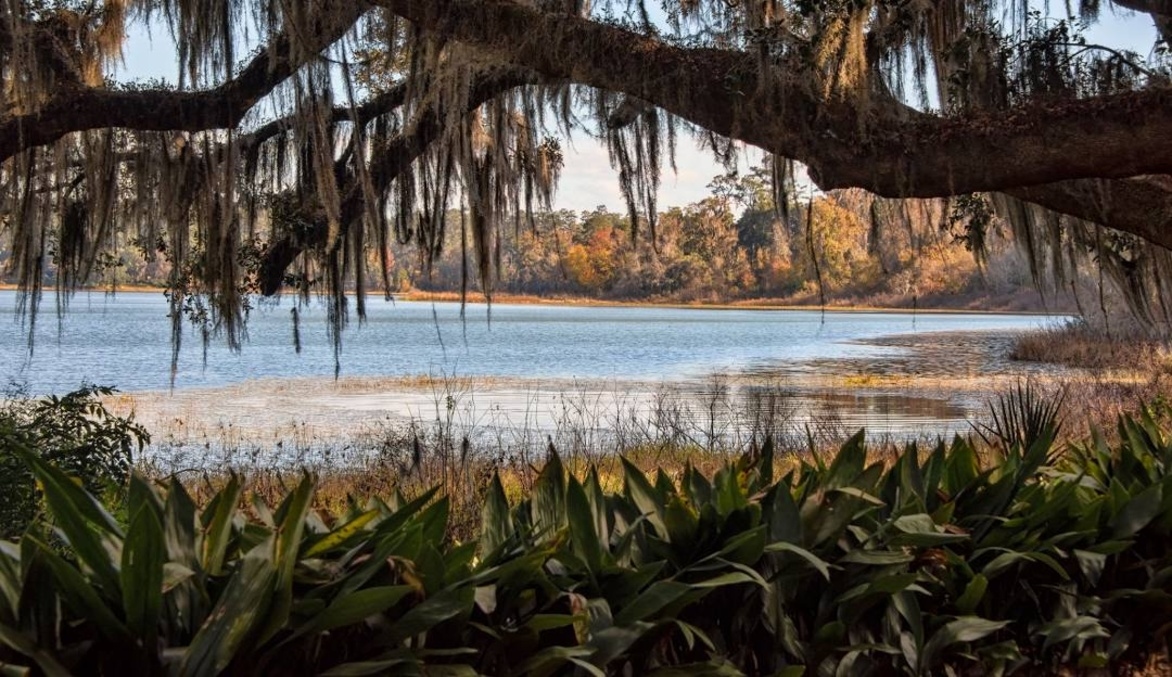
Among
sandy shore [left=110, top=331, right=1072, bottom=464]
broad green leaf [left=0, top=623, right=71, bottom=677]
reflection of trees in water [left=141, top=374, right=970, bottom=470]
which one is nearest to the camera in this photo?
broad green leaf [left=0, top=623, right=71, bottom=677]

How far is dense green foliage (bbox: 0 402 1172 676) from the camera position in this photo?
1.99 m

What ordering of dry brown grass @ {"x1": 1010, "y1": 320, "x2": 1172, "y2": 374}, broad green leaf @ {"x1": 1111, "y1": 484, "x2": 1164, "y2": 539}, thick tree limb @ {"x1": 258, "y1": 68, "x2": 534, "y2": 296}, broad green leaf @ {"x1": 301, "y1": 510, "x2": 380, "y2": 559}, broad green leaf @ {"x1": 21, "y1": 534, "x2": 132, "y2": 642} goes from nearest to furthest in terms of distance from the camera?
broad green leaf @ {"x1": 21, "y1": 534, "x2": 132, "y2": 642} → broad green leaf @ {"x1": 301, "y1": 510, "x2": 380, "y2": 559} → broad green leaf @ {"x1": 1111, "y1": 484, "x2": 1164, "y2": 539} → thick tree limb @ {"x1": 258, "y1": 68, "x2": 534, "y2": 296} → dry brown grass @ {"x1": 1010, "y1": 320, "x2": 1172, "y2": 374}

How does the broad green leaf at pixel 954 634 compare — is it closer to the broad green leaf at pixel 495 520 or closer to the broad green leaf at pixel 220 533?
the broad green leaf at pixel 495 520

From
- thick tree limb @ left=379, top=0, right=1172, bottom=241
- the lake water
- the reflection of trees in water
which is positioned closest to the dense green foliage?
thick tree limb @ left=379, top=0, right=1172, bottom=241

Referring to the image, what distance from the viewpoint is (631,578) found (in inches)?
96.0

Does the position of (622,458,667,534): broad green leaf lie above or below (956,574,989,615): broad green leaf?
above

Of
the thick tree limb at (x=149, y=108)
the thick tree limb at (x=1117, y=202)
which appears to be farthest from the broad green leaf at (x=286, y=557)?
the thick tree limb at (x=149, y=108)

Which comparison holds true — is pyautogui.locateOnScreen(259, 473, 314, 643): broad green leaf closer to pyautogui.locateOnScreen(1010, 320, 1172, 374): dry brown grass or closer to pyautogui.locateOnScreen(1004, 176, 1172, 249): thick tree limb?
pyautogui.locateOnScreen(1004, 176, 1172, 249): thick tree limb

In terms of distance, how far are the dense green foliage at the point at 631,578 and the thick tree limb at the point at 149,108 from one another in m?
4.23

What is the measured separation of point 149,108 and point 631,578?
5091 mm

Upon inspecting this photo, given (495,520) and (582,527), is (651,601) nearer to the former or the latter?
(582,527)

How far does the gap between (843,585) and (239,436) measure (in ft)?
37.8

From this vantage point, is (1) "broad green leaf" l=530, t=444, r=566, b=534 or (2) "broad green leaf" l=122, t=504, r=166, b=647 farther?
(1) "broad green leaf" l=530, t=444, r=566, b=534

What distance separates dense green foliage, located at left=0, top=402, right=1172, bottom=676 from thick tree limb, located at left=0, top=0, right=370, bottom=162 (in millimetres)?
4230
